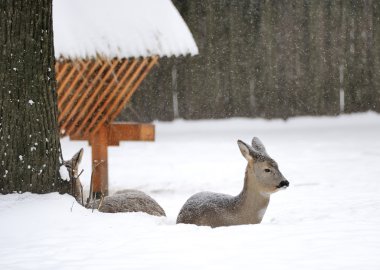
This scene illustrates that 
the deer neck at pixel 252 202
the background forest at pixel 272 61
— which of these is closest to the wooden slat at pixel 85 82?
the deer neck at pixel 252 202

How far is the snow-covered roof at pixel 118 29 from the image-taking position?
721 cm

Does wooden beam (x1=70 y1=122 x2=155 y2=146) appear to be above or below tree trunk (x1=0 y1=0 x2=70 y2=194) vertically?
below

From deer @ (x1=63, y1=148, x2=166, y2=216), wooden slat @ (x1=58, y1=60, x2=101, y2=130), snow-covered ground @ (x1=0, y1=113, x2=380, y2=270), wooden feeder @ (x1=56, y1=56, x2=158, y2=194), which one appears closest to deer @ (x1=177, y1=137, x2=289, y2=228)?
snow-covered ground @ (x1=0, y1=113, x2=380, y2=270)

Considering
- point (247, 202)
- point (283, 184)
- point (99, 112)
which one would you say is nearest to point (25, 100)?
point (247, 202)

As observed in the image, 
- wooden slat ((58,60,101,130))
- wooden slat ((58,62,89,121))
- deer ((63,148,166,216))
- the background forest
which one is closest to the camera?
deer ((63,148,166,216))

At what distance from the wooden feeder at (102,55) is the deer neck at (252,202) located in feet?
9.63

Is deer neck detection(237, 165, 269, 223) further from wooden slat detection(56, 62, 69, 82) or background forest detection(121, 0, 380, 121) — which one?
background forest detection(121, 0, 380, 121)

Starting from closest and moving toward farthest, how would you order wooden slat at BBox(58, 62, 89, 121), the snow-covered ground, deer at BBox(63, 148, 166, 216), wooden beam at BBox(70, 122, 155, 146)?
the snow-covered ground < deer at BBox(63, 148, 166, 216) < wooden slat at BBox(58, 62, 89, 121) < wooden beam at BBox(70, 122, 155, 146)

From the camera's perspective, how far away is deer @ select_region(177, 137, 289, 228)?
15.3 ft

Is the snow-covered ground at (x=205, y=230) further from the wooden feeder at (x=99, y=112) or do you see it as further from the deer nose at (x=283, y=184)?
the wooden feeder at (x=99, y=112)

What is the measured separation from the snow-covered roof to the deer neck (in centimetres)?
297

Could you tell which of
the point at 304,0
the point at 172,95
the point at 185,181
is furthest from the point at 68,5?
the point at 304,0

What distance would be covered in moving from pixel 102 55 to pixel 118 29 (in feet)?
1.59

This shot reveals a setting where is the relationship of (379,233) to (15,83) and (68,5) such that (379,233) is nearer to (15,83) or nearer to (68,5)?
(15,83)
